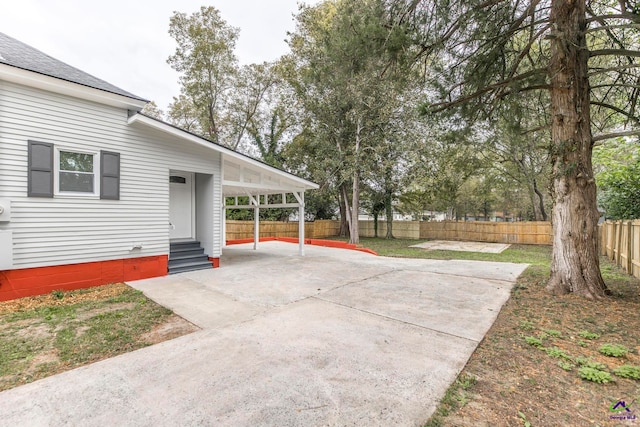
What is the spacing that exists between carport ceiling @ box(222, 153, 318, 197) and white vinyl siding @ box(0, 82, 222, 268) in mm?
1032

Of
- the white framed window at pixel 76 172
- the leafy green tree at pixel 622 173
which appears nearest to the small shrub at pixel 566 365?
the white framed window at pixel 76 172

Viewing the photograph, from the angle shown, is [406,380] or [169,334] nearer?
[406,380]

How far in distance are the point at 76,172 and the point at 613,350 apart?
28.0ft

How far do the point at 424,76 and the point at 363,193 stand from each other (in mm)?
12260

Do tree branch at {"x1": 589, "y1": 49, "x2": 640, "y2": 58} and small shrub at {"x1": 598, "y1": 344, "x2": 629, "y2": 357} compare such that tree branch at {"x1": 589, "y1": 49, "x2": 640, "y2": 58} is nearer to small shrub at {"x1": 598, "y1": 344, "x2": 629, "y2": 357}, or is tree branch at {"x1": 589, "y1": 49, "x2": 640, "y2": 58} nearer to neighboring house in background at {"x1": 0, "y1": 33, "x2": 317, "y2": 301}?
small shrub at {"x1": 598, "y1": 344, "x2": 629, "y2": 357}

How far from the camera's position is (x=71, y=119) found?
5.54m

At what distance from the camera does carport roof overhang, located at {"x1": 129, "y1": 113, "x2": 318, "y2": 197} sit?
634cm

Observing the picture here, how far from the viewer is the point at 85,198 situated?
5.70m

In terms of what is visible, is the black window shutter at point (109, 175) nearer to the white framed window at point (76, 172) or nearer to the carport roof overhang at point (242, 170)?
the white framed window at point (76, 172)

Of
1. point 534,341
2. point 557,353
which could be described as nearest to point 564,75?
point 534,341

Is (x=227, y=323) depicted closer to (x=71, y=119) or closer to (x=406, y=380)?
(x=406, y=380)

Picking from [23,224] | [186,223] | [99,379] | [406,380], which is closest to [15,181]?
[23,224]

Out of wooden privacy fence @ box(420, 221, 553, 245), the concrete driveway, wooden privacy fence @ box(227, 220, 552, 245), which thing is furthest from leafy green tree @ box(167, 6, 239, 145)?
the concrete driveway

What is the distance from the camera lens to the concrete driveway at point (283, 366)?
6.91 feet
